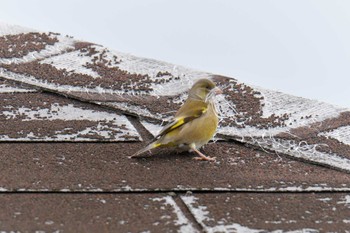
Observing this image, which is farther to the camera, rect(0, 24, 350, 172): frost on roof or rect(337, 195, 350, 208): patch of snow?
rect(0, 24, 350, 172): frost on roof

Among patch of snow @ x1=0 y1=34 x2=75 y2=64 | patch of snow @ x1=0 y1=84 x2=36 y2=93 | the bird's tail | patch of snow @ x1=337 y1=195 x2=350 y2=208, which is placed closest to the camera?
patch of snow @ x1=337 y1=195 x2=350 y2=208

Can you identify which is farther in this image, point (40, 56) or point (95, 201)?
point (40, 56)

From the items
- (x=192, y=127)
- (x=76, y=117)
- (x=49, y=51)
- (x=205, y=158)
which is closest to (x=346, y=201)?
(x=205, y=158)

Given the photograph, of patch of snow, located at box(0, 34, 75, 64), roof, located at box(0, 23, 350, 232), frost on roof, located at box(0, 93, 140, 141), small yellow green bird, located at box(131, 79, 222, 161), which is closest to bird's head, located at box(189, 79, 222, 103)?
small yellow green bird, located at box(131, 79, 222, 161)

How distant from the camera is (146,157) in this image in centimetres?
335

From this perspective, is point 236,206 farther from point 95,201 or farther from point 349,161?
point 349,161

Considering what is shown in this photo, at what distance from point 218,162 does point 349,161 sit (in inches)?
21.2

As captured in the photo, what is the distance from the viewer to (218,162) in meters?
3.34

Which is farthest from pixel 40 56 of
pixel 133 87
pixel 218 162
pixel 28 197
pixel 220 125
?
pixel 28 197

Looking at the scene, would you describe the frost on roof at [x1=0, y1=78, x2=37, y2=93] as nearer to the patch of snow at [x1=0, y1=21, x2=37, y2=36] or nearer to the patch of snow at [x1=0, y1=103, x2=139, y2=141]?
the patch of snow at [x1=0, y1=103, x2=139, y2=141]

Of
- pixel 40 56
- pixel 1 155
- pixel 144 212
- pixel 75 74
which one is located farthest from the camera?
pixel 40 56

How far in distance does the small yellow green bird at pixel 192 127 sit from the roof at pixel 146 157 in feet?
0.17

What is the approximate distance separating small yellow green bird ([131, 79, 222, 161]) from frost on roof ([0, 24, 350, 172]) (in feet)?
0.65

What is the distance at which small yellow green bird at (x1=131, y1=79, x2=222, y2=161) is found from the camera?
3447 millimetres
